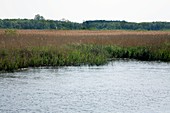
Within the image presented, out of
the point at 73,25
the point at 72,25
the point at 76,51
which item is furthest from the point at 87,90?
the point at 73,25

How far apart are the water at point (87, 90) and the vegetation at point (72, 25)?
60879 mm

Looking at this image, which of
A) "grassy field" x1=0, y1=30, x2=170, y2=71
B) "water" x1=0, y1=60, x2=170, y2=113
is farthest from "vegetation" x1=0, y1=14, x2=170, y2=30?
"water" x1=0, y1=60, x2=170, y2=113

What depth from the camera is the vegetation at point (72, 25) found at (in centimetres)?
8756

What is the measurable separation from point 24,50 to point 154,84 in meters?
8.47

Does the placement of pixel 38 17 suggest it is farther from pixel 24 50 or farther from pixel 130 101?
pixel 130 101

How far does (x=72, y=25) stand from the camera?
308 feet

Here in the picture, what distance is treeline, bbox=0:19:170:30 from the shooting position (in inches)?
3447

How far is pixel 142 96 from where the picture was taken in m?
19.1

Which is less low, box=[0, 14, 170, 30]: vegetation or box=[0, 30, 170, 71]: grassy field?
box=[0, 30, 170, 71]: grassy field

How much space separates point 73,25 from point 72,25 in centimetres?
41

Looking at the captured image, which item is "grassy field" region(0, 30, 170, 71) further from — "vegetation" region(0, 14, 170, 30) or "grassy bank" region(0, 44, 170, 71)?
"vegetation" region(0, 14, 170, 30)

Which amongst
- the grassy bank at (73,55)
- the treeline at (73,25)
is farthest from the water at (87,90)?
the treeline at (73,25)

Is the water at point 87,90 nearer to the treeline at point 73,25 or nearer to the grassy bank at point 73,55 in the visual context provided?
the grassy bank at point 73,55

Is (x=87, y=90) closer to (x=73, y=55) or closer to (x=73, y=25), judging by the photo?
(x=73, y=55)
